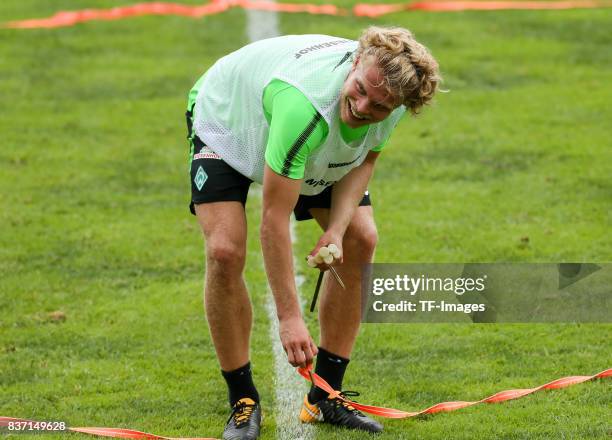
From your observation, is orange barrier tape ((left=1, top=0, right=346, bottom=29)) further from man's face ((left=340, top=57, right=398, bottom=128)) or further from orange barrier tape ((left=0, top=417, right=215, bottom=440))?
man's face ((left=340, top=57, right=398, bottom=128))

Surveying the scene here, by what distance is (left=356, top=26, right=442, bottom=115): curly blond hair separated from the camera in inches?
182

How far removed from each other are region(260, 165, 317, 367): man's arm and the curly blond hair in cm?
55

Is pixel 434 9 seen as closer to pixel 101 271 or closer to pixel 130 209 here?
pixel 130 209

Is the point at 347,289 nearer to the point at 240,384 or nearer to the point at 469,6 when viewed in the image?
the point at 240,384

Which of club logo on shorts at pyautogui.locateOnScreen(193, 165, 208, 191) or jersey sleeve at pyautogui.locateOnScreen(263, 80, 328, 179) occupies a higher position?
jersey sleeve at pyautogui.locateOnScreen(263, 80, 328, 179)

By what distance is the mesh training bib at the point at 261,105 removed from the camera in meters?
4.82

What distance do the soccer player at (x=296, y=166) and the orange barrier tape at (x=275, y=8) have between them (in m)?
10.9

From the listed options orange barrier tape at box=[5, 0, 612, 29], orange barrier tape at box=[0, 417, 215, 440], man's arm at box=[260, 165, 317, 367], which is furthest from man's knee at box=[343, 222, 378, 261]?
orange barrier tape at box=[5, 0, 612, 29]

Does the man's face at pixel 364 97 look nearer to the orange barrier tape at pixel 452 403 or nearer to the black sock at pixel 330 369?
the orange barrier tape at pixel 452 403

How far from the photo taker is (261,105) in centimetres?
509

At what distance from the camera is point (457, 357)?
6.58 meters

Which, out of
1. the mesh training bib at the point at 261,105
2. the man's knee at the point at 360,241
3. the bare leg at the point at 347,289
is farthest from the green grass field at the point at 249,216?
the mesh training bib at the point at 261,105

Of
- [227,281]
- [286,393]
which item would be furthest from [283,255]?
[286,393]

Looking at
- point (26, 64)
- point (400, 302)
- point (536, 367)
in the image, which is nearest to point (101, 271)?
point (400, 302)
